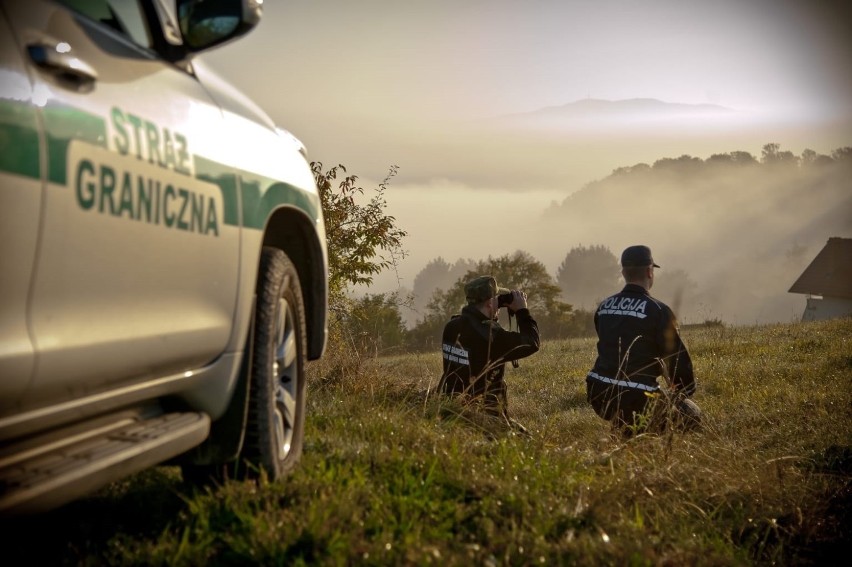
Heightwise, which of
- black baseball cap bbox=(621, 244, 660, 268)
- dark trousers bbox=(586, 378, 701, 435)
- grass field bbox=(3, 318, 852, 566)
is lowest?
dark trousers bbox=(586, 378, 701, 435)

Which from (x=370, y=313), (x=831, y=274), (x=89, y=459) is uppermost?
(x=89, y=459)

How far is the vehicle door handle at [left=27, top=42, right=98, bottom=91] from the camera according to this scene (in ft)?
6.55

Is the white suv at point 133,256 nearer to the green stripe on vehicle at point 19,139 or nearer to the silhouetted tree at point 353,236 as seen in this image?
the green stripe on vehicle at point 19,139

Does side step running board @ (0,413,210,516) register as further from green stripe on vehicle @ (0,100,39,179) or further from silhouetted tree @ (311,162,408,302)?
silhouetted tree @ (311,162,408,302)

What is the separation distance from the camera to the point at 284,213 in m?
3.73

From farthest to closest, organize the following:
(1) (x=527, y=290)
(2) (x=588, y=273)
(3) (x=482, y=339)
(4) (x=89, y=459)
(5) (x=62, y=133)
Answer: (2) (x=588, y=273) < (1) (x=527, y=290) < (3) (x=482, y=339) < (4) (x=89, y=459) < (5) (x=62, y=133)

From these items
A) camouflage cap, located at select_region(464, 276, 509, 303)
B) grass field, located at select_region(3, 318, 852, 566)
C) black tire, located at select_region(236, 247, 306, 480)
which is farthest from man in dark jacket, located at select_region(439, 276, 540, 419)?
black tire, located at select_region(236, 247, 306, 480)

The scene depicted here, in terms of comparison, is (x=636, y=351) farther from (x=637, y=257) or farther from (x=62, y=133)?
(x=62, y=133)

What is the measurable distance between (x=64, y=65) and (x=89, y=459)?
975 millimetres

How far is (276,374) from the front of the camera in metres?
3.40

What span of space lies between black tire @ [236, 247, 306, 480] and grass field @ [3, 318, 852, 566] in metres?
0.11

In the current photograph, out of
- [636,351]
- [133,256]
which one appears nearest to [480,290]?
[636,351]

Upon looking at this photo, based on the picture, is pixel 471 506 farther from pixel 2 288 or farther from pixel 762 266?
pixel 762 266

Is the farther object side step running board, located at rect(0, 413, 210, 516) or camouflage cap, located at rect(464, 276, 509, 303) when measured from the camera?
camouflage cap, located at rect(464, 276, 509, 303)
